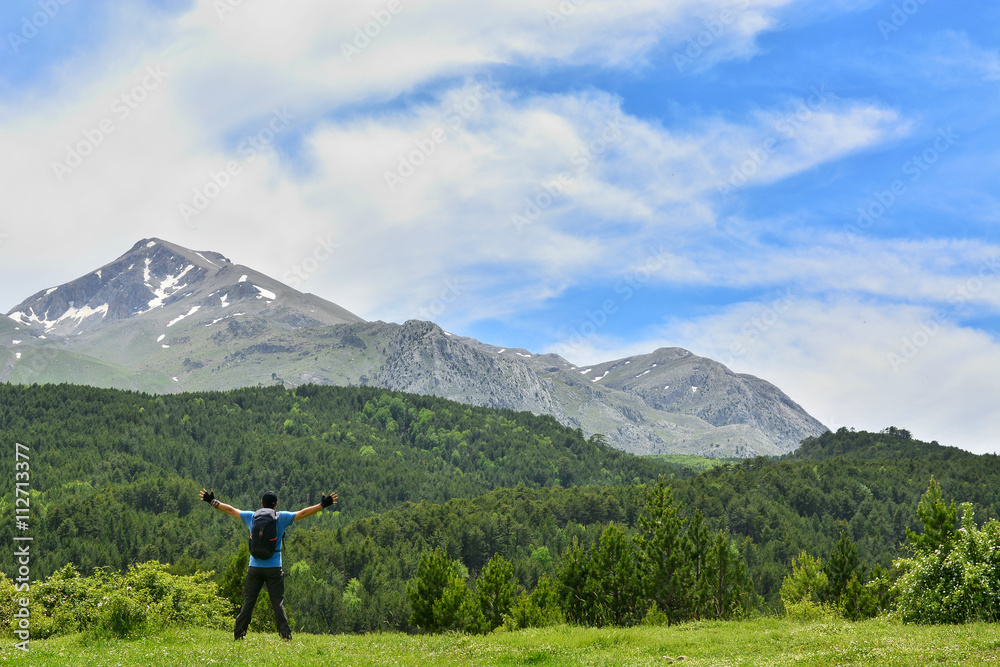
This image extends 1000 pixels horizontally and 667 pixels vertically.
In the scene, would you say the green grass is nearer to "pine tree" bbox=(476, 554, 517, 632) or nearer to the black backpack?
the black backpack

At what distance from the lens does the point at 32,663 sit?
19328 mm

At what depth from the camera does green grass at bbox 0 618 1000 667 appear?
20.3 m

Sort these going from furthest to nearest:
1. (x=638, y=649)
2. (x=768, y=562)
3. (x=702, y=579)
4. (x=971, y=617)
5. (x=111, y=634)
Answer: (x=768, y=562) < (x=702, y=579) < (x=971, y=617) < (x=638, y=649) < (x=111, y=634)

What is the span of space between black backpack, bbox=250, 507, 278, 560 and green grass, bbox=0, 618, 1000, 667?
2.93m

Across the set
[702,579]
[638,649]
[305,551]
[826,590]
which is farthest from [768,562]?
[638,649]

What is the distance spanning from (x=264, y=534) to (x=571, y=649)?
12742mm

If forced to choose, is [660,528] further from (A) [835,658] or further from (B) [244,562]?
(A) [835,658]

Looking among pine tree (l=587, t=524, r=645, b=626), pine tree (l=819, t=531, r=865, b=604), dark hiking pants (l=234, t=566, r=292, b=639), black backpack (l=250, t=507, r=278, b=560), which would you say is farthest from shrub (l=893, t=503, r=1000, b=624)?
pine tree (l=819, t=531, r=865, b=604)

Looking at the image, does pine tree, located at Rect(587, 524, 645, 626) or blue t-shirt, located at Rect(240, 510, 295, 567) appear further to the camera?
pine tree, located at Rect(587, 524, 645, 626)

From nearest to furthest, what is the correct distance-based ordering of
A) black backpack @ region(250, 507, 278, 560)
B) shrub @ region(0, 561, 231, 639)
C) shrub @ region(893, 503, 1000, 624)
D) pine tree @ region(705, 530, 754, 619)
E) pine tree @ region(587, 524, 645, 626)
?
1. black backpack @ region(250, 507, 278, 560)
2. shrub @ region(0, 561, 231, 639)
3. shrub @ region(893, 503, 1000, 624)
4. pine tree @ region(587, 524, 645, 626)
5. pine tree @ region(705, 530, 754, 619)

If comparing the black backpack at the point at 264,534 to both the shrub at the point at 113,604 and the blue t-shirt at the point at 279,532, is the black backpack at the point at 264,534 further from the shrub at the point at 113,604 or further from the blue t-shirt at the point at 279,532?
the shrub at the point at 113,604

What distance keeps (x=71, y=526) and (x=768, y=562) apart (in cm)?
17333

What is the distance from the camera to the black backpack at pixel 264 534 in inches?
854

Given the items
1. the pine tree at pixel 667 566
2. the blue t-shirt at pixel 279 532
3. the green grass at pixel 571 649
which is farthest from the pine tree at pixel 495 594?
the blue t-shirt at pixel 279 532
